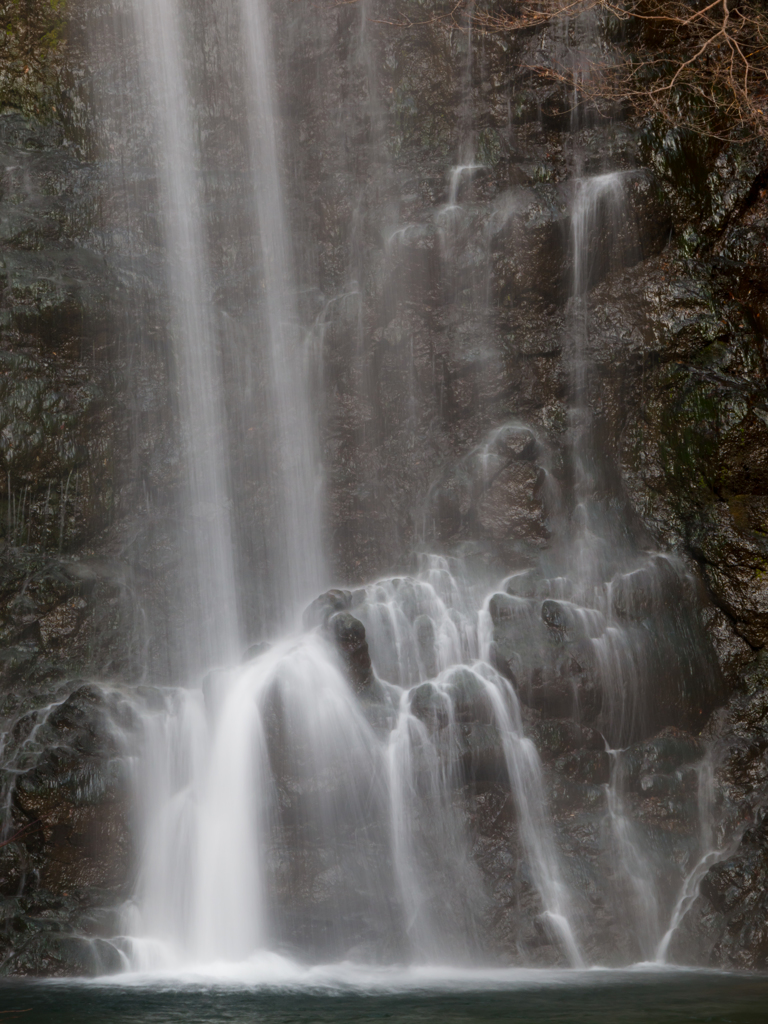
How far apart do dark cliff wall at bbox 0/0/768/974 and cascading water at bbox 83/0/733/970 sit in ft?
0.60

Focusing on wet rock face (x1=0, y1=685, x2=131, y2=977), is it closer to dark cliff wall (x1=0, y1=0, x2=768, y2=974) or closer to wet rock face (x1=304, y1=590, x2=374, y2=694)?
dark cliff wall (x1=0, y1=0, x2=768, y2=974)

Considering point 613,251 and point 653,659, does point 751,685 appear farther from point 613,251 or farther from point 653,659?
point 613,251

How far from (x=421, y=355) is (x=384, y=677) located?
579 centimetres

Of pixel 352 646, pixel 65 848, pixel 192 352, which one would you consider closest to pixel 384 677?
pixel 352 646

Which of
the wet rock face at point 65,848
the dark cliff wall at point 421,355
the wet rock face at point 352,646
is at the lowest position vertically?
the wet rock face at point 65,848

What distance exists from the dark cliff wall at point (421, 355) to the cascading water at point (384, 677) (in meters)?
0.18

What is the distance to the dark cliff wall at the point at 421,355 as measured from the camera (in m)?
12.7

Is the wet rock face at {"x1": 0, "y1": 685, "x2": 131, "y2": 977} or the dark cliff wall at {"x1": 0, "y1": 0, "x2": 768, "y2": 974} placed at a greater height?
the dark cliff wall at {"x1": 0, "y1": 0, "x2": 768, "y2": 974}

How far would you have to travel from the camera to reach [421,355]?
49.9ft

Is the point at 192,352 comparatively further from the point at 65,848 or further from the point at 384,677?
the point at 65,848

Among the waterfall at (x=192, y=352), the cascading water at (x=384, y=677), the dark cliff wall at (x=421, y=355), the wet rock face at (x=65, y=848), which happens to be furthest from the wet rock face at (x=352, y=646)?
the wet rock face at (x=65, y=848)

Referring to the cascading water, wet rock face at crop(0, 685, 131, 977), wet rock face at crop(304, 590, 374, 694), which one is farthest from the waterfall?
wet rock face at crop(0, 685, 131, 977)

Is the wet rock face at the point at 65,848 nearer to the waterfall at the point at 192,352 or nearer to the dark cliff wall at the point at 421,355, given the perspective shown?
the dark cliff wall at the point at 421,355

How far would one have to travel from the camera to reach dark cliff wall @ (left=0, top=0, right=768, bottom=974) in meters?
12.7
